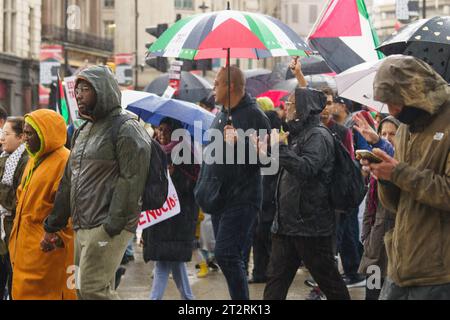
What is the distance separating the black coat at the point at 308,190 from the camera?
24.4ft

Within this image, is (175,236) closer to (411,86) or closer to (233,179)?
(233,179)

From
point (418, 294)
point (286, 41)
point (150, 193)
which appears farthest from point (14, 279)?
point (418, 294)

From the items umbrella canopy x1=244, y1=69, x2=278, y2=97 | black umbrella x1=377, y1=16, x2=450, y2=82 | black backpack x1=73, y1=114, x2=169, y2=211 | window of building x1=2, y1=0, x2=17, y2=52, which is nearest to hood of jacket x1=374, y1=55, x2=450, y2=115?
black umbrella x1=377, y1=16, x2=450, y2=82

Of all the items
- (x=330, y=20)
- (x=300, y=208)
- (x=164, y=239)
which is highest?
(x=330, y=20)

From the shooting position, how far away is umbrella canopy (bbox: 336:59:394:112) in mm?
8070

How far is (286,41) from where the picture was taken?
8055 mm

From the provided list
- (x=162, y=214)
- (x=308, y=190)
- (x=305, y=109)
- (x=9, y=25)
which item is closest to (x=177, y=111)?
(x=162, y=214)

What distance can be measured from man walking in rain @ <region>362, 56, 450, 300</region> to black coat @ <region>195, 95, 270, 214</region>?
9.75 feet

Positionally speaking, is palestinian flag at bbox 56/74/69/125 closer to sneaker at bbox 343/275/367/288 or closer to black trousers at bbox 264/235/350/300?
sneaker at bbox 343/275/367/288

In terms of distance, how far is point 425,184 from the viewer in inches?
186
